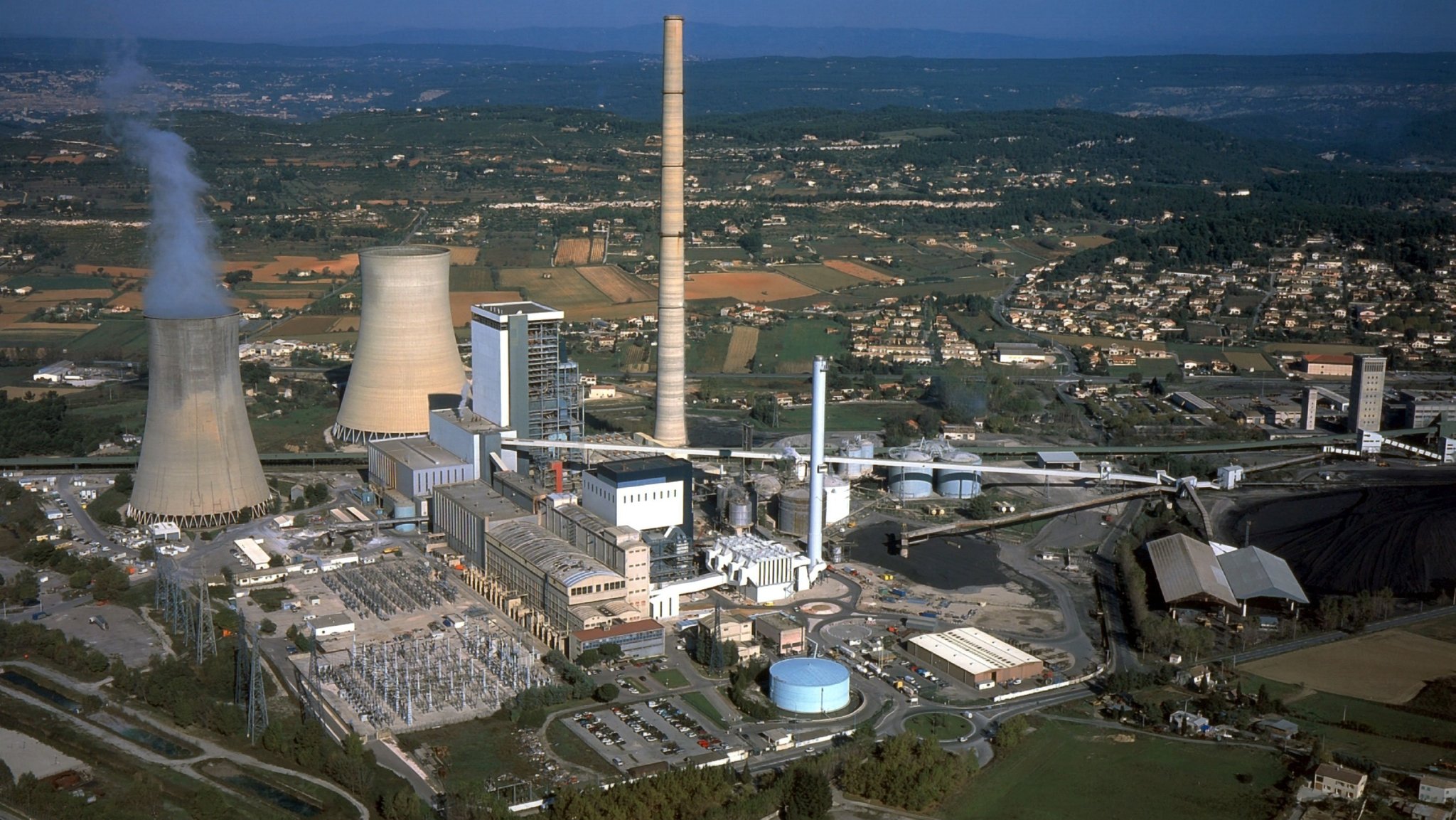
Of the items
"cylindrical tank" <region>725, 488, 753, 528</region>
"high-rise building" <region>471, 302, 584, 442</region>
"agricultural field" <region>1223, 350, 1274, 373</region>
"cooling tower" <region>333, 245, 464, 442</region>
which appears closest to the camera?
"cylindrical tank" <region>725, 488, 753, 528</region>

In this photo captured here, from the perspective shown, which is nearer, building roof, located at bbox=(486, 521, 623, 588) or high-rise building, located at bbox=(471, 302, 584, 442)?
building roof, located at bbox=(486, 521, 623, 588)

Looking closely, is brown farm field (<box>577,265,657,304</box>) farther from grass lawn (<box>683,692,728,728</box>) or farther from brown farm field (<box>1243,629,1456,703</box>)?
brown farm field (<box>1243,629,1456,703</box>)

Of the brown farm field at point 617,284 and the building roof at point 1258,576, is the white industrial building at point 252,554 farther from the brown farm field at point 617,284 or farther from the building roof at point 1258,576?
the brown farm field at point 617,284

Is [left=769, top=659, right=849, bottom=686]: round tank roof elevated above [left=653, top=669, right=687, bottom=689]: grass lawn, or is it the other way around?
[left=769, top=659, right=849, bottom=686]: round tank roof

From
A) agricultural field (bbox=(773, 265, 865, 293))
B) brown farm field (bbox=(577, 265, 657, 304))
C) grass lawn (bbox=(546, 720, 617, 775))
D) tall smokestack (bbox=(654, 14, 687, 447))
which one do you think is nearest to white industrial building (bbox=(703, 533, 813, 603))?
tall smokestack (bbox=(654, 14, 687, 447))

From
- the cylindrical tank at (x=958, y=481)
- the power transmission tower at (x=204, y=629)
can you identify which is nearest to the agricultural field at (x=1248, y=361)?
the cylindrical tank at (x=958, y=481)

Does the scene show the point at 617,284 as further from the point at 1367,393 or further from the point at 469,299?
the point at 1367,393

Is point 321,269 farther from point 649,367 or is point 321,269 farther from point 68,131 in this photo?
point 68,131

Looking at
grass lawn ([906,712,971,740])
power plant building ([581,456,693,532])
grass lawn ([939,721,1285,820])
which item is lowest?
grass lawn ([939,721,1285,820])

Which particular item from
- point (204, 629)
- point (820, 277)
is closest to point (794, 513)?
point (204, 629)
